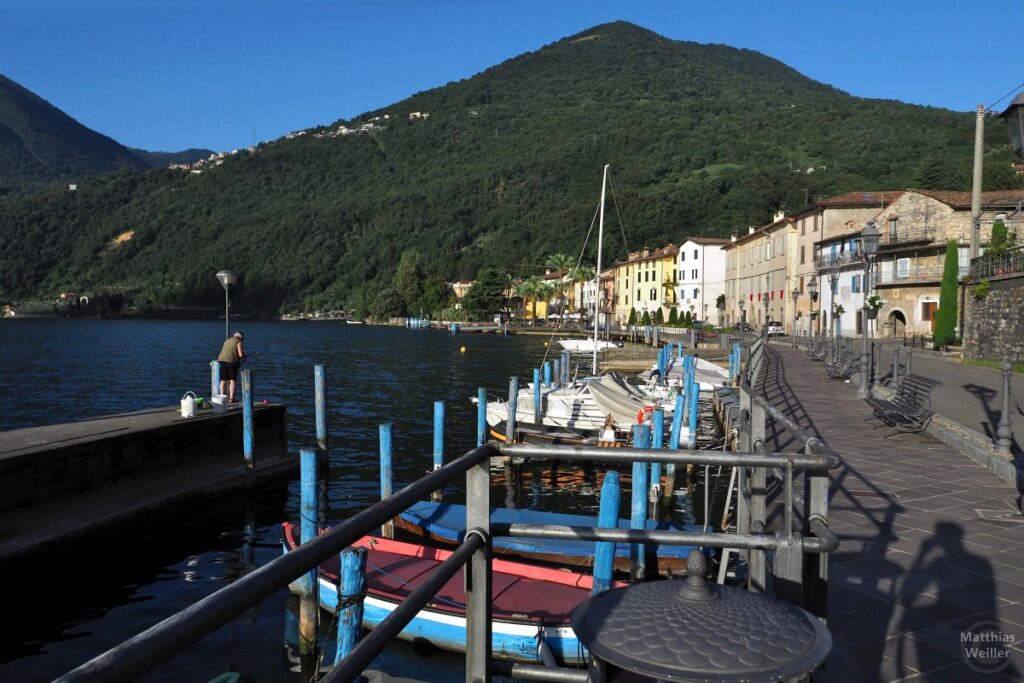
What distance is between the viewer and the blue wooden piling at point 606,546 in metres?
9.11

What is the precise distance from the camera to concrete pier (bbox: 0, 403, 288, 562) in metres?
11.7

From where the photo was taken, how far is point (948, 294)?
128 feet

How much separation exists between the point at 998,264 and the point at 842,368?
32.6 ft

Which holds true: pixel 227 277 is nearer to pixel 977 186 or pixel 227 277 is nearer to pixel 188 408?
pixel 188 408

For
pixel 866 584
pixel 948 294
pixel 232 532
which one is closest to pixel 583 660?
pixel 866 584

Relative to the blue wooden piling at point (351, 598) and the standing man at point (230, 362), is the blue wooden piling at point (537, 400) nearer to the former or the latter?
the standing man at point (230, 362)

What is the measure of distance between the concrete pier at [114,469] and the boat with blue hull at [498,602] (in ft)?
16.7

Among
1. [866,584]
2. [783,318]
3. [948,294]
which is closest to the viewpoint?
[866,584]

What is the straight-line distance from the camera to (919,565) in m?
→ 6.43

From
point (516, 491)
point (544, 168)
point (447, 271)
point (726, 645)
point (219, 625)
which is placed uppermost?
point (544, 168)

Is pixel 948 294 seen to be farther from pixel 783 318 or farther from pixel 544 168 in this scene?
pixel 544 168

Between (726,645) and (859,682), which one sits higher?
(726,645)

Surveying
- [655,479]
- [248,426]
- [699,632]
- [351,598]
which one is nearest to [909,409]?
[655,479]

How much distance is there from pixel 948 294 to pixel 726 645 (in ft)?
144
